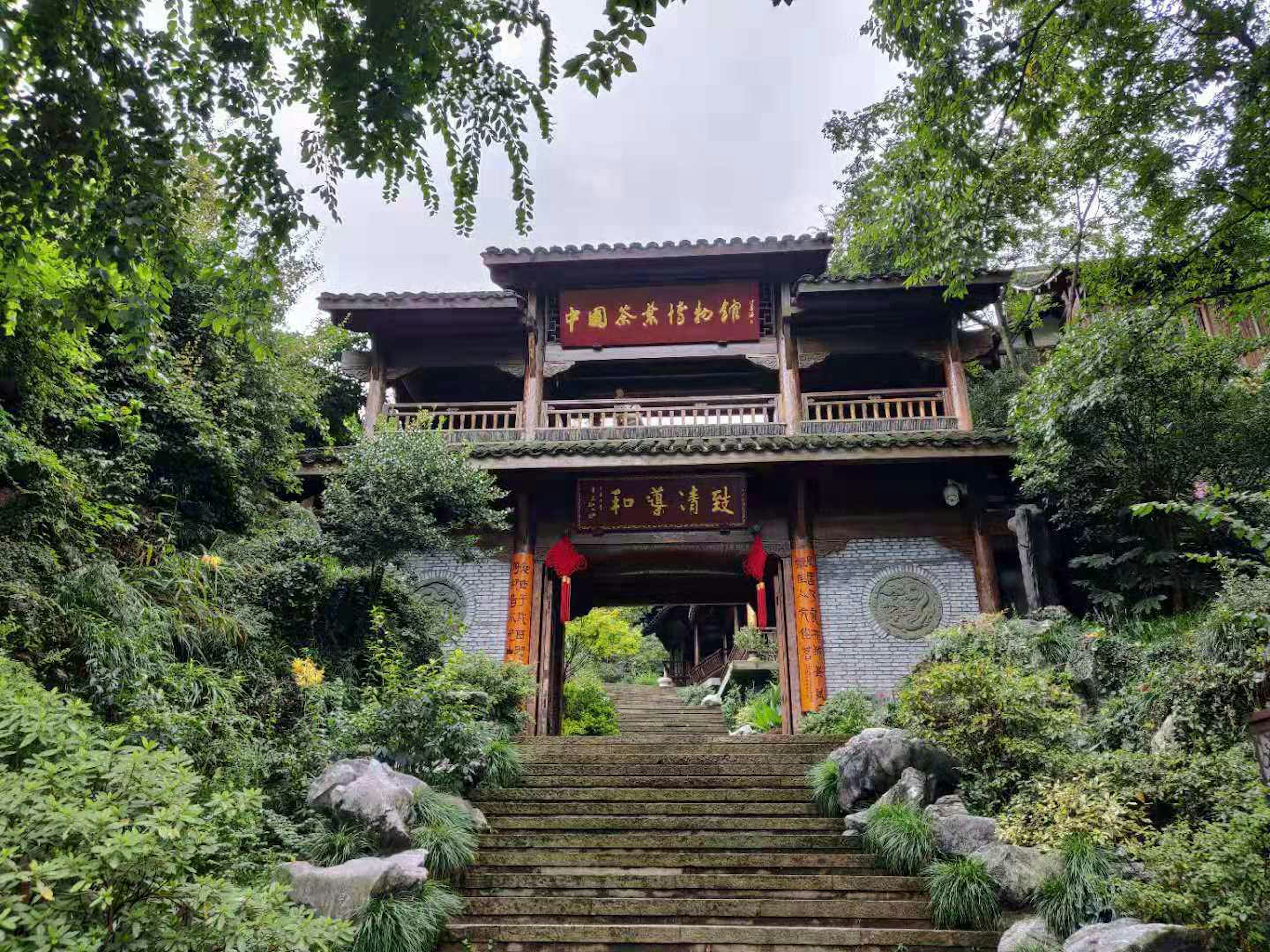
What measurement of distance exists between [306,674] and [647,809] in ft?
8.96

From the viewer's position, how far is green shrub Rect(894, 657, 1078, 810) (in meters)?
5.60

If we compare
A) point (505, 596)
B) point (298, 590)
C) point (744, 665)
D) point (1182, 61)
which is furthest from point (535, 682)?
point (744, 665)

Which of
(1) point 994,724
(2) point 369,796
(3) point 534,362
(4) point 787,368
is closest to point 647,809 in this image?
(2) point 369,796

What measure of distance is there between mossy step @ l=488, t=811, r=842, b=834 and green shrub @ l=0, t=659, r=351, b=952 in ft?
8.95

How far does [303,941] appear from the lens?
Result: 3084 mm

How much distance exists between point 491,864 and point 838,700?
415cm

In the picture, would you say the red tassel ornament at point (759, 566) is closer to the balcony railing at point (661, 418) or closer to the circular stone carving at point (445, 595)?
the balcony railing at point (661, 418)

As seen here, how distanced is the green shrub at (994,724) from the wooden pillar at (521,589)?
15.4ft

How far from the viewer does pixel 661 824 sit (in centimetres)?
598

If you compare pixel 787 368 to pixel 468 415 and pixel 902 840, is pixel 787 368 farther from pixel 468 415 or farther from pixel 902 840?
pixel 902 840

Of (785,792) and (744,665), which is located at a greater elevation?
(744,665)

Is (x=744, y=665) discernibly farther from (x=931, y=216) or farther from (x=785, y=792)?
(x=931, y=216)

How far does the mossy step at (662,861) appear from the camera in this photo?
17.5 ft

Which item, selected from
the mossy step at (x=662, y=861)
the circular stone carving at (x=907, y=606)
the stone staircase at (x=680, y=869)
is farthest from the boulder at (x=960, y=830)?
the circular stone carving at (x=907, y=606)
